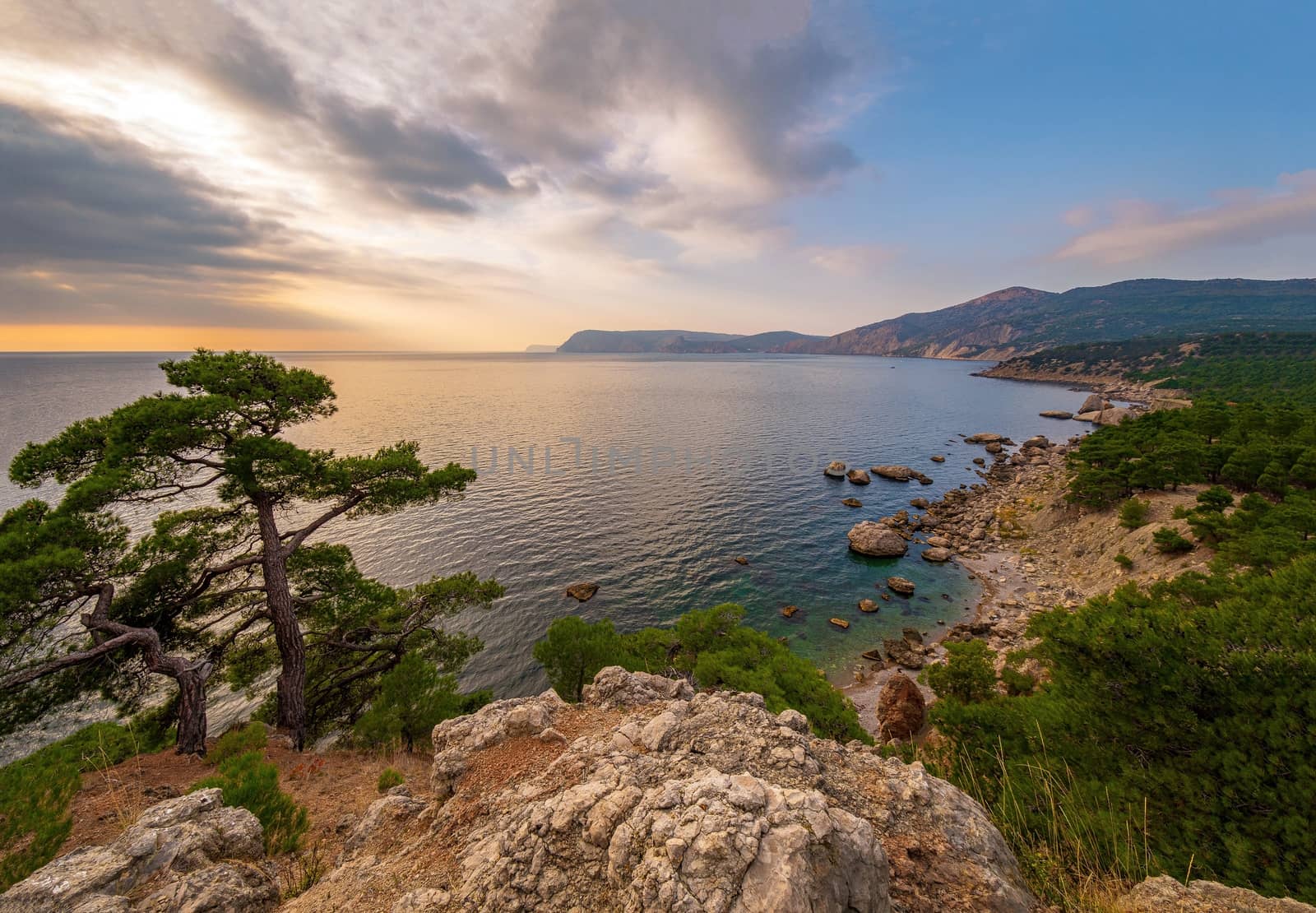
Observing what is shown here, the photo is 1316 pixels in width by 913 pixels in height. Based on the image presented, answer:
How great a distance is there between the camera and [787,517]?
144ft

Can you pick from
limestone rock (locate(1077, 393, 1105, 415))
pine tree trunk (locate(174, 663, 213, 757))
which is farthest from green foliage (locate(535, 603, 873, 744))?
limestone rock (locate(1077, 393, 1105, 415))

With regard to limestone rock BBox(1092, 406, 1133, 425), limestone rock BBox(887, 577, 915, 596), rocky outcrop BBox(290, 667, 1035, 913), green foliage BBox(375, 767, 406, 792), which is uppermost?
rocky outcrop BBox(290, 667, 1035, 913)

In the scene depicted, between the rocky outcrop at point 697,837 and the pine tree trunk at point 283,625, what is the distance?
395 inches

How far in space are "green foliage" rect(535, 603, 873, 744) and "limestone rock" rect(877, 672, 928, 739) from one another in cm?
342

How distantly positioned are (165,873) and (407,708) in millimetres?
9576

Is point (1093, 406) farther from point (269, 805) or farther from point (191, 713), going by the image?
point (191, 713)

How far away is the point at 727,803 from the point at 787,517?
40953mm

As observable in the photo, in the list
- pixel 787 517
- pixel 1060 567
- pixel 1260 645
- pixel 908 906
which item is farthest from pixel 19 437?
→ pixel 1060 567

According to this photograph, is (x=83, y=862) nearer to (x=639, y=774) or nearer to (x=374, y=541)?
(x=639, y=774)

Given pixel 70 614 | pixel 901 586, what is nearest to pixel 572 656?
pixel 70 614

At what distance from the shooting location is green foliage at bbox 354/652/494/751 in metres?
14.1

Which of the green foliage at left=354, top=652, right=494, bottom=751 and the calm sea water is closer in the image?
the green foliage at left=354, top=652, right=494, bottom=751

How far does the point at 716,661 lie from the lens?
57.4 feet

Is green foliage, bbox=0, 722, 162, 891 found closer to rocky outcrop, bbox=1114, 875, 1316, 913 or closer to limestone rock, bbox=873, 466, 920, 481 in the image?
rocky outcrop, bbox=1114, 875, 1316, 913
